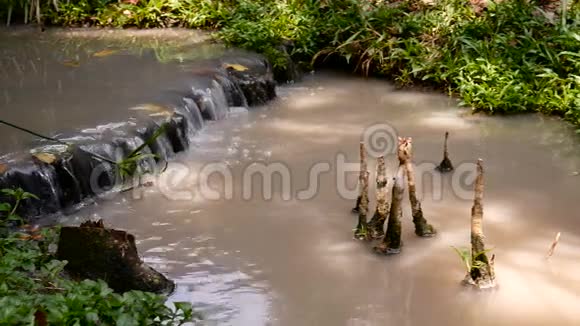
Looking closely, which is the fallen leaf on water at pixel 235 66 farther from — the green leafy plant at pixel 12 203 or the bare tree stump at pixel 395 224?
the bare tree stump at pixel 395 224

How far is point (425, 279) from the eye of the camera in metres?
4.10

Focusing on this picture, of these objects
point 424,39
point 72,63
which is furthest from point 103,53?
point 424,39

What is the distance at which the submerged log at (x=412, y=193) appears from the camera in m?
4.11

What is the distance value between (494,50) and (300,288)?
4.14m

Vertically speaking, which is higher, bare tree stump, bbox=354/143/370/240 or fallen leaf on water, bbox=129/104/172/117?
fallen leaf on water, bbox=129/104/172/117

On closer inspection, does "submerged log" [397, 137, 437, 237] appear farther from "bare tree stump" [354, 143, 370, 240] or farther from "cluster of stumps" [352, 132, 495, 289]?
"bare tree stump" [354, 143, 370, 240]

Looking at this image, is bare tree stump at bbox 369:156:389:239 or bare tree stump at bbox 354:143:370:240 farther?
bare tree stump at bbox 354:143:370:240

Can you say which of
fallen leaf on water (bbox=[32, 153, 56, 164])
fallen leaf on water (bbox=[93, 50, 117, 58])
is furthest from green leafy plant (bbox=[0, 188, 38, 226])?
fallen leaf on water (bbox=[93, 50, 117, 58])

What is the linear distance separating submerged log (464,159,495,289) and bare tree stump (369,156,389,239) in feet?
1.73

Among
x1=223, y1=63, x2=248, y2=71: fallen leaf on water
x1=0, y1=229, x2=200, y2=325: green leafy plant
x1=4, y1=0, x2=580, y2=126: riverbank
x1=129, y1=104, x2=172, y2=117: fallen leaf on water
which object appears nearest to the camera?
x1=0, y1=229, x2=200, y2=325: green leafy plant

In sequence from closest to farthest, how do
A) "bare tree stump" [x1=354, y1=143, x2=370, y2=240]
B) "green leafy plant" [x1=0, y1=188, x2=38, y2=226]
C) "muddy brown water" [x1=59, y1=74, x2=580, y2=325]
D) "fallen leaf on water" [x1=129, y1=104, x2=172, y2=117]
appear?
"green leafy plant" [x1=0, y1=188, x2=38, y2=226] < "muddy brown water" [x1=59, y1=74, x2=580, y2=325] < "bare tree stump" [x1=354, y1=143, x2=370, y2=240] < "fallen leaf on water" [x1=129, y1=104, x2=172, y2=117]

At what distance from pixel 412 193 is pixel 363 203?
293mm

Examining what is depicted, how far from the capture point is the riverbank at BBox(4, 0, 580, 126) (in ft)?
22.4

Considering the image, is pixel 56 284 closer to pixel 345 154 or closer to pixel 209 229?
pixel 209 229
